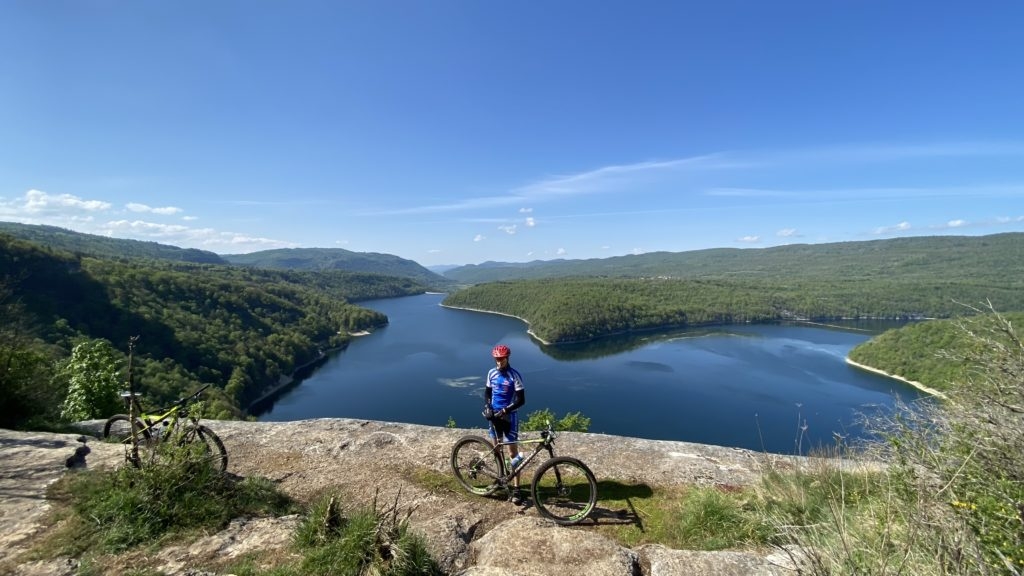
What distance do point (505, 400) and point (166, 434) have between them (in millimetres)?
4834

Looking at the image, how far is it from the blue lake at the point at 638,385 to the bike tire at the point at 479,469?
39.4 m

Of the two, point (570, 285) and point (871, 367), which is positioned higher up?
point (570, 285)

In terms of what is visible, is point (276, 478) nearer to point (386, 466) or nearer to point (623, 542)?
point (386, 466)

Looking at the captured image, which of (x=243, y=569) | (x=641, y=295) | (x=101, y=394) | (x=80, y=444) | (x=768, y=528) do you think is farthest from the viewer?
(x=641, y=295)

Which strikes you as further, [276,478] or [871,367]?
[871,367]

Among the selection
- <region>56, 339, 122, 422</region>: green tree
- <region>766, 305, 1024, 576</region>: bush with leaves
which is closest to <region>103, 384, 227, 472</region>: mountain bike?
<region>56, 339, 122, 422</region>: green tree

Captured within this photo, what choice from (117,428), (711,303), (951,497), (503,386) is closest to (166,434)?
(117,428)

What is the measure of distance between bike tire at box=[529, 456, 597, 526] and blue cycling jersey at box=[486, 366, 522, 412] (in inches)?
40.9

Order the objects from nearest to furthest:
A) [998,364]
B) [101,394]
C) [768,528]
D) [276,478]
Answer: [998,364] < [768,528] < [276,478] < [101,394]

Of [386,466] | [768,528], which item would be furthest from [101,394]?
[768,528]

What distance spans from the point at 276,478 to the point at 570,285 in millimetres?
182102

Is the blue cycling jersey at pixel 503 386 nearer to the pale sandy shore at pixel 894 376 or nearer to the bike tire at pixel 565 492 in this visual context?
the bike tire at pixel 565 492

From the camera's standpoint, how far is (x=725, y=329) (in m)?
142

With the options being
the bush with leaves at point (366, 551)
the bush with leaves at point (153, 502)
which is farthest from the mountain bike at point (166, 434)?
the bush with leaves at point (366, 551)
